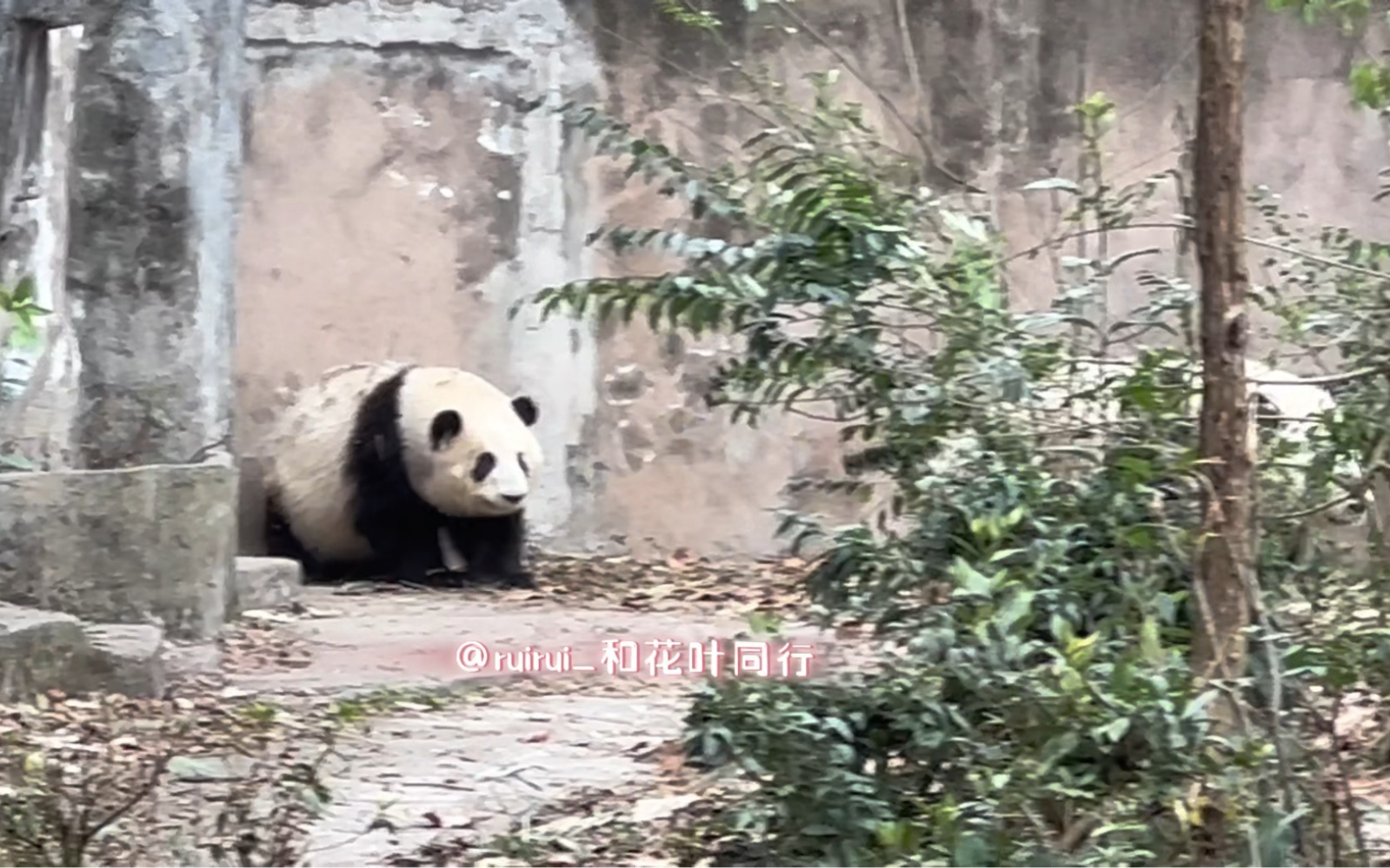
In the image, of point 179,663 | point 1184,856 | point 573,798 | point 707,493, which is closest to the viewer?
point 1184,856

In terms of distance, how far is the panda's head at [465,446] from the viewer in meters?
7.79

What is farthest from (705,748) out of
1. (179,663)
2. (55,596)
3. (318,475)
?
(318,475)

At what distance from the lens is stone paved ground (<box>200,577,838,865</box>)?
4023 millimetres

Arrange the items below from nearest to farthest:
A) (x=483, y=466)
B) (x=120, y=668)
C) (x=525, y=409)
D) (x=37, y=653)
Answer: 1. (x=37, y=653)
2. (x=120, y=668)
3. (x=483, y=466)
4. (x=525, y=409)

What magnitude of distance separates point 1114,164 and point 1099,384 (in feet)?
17.6

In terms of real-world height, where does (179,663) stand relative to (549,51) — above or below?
below

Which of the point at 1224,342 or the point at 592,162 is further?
the point at 592,162

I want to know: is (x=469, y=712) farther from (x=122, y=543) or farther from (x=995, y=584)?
(x=995, y=584)

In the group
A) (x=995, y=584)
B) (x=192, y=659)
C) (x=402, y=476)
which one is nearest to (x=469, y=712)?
(x=192, y=659)

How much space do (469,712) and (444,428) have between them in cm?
265

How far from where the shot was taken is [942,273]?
3.64m

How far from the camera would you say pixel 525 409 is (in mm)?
8047

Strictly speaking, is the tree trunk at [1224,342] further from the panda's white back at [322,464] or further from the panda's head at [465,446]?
the panda's white back at [322,464]

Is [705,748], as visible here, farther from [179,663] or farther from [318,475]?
[318,475]
